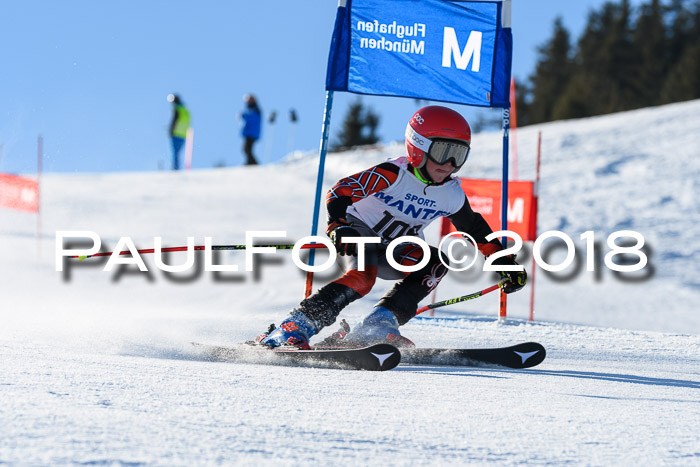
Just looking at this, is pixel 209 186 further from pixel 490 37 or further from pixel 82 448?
pixel 82 448

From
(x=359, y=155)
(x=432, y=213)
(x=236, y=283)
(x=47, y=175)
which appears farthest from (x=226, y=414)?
(x=47, y=175)

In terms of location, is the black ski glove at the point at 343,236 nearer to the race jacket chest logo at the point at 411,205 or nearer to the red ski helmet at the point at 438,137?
the race jacket chest logo at the point at 411,205

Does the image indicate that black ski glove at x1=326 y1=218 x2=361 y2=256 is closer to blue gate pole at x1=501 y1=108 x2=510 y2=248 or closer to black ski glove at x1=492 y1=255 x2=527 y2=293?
black ski glove at x1=492 y1=255 x2=527 y2=293

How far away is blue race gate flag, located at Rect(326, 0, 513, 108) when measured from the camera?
5.43m

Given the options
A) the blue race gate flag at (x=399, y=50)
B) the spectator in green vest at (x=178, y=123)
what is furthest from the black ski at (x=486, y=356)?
the spectator in green vest at (x=178, y=123)

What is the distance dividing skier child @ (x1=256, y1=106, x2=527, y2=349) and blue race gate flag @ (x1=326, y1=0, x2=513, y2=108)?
1482 millimetres

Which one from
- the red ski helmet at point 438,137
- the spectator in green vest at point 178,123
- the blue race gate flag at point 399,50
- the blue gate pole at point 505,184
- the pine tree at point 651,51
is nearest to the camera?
the red ski helmet at point 438,137

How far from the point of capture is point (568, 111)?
41.3 metres

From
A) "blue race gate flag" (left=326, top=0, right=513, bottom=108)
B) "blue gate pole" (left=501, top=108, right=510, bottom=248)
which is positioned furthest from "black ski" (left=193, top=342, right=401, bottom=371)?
"blue gate pole" (left=501, top=108, right=510, bottom=248)

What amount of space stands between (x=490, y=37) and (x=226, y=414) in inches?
167

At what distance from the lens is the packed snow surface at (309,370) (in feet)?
5.99

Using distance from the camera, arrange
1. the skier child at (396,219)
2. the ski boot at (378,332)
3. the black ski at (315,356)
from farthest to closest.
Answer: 1. the ski boot at (378,332)
2. the skier child at (396,219)
3. the black ski at (315,356)

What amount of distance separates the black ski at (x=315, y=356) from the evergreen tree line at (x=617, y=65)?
3945 cm

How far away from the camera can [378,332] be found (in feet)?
13.1
